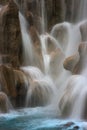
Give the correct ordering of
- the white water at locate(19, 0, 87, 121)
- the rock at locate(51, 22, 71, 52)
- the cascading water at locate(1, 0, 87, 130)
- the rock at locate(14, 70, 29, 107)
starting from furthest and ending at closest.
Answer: the rock at locate(51, 22, 71, 52)
the rock at locate(14, 70, 29, 107)
the white water at locate(19, 0, 87, 121)
the cascading water at locate(1, 0, 87, 130)

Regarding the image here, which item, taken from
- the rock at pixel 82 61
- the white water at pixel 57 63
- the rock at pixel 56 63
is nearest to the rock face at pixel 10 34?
the white water at pixel 57 63

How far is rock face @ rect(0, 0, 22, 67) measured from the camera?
31.9m

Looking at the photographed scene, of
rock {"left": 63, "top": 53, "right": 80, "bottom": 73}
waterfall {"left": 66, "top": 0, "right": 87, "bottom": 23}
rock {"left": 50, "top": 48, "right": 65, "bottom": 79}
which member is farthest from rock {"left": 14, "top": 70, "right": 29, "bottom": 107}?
waterfall {"left": 66, "top": 0, "right": 87, "bottom": 23}

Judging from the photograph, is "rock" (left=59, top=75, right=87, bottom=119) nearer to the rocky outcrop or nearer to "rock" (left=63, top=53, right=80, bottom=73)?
"rock" (left=63, top=53, right=80, bottom=73)

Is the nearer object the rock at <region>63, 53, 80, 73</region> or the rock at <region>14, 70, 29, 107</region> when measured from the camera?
the rock at <region>14, 70, 29, 107</region>

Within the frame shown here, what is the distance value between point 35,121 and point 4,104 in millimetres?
3097

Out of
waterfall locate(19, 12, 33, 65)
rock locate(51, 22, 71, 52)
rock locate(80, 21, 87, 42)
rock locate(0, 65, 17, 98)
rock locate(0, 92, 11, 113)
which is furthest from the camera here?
rock locate(51, 22, 71, 52)

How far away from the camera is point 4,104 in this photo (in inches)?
1046

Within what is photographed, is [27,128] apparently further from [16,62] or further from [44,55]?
[44,55]

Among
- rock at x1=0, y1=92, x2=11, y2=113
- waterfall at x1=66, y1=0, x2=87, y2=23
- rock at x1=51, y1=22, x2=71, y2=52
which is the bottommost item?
rock at x1=0, y1=92, x2=11, y2=113

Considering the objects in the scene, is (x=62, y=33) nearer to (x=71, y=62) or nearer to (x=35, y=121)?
(x=71, y=62)

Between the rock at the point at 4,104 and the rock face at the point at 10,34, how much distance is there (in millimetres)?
4836

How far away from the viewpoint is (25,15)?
36.7 m

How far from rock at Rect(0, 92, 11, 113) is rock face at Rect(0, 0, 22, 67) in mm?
4836
